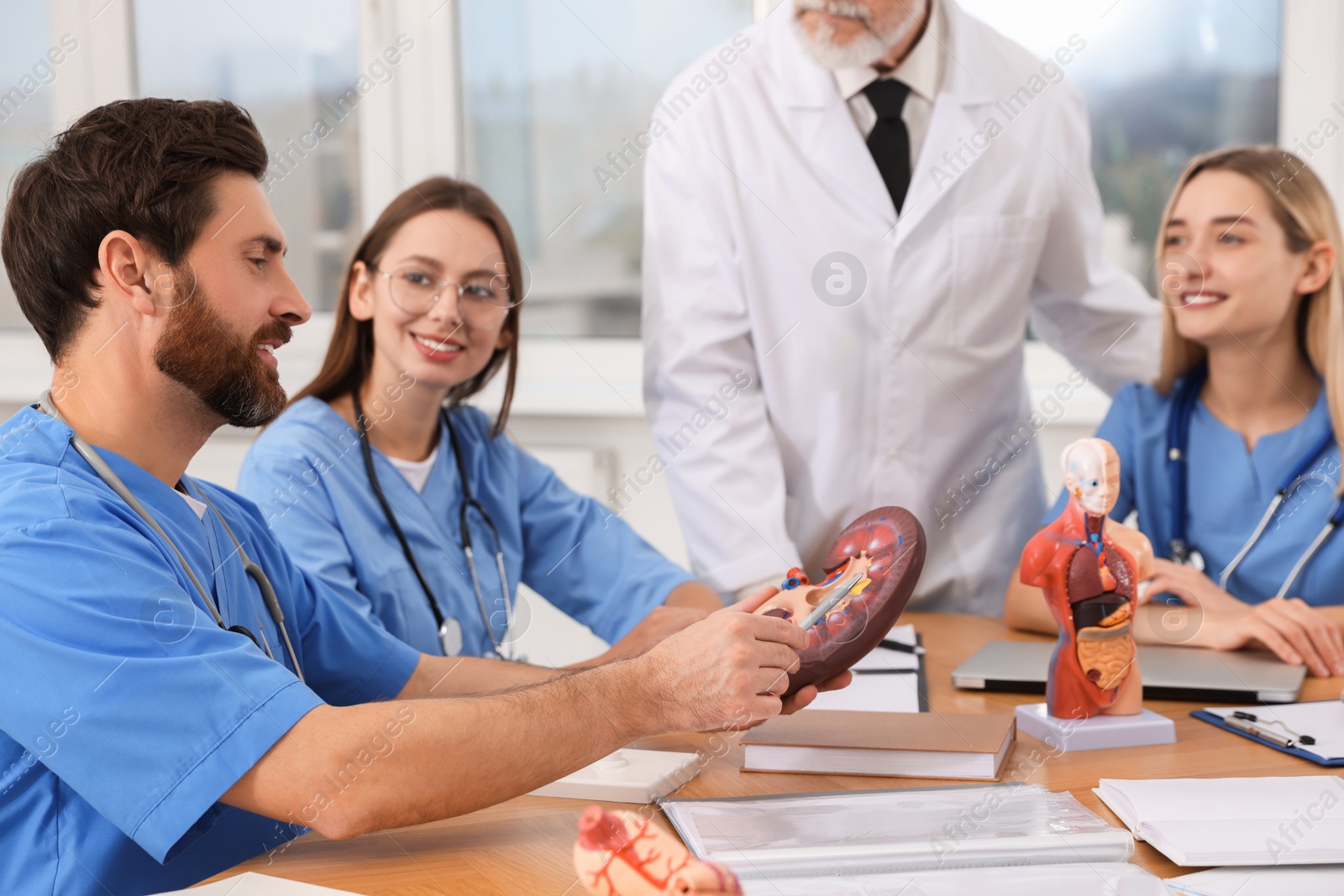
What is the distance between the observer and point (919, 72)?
89.0 inches

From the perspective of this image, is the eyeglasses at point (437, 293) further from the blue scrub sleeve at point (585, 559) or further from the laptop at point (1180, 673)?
the laptop at point (1180, 673)

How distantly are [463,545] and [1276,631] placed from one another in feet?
3.95

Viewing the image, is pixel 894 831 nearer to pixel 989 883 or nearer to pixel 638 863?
pixel 989 883

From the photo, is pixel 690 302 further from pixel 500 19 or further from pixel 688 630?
pixel 500 19

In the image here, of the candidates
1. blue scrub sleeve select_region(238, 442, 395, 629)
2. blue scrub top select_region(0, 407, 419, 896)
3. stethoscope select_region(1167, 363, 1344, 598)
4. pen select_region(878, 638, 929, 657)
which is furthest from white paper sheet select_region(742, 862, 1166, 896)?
stethoscope select_region(1167, 363, 1344, 598)

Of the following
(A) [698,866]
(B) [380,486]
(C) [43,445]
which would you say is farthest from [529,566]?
(A) [698,866]

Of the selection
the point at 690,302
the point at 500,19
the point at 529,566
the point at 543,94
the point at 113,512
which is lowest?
the point at 529,566

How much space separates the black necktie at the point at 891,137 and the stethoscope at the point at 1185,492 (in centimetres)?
62

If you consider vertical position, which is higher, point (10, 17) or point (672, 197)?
point (10, 17)

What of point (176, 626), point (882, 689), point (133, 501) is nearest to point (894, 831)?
point (882, 689)

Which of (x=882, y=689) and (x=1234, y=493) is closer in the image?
(x=882, y=689)

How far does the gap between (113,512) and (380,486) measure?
75 cm

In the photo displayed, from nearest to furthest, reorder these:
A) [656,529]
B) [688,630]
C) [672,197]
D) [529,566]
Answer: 1. [688,630]
2. [529,566]
3. [672,197]
4. [656,529]

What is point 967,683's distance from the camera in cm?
153
